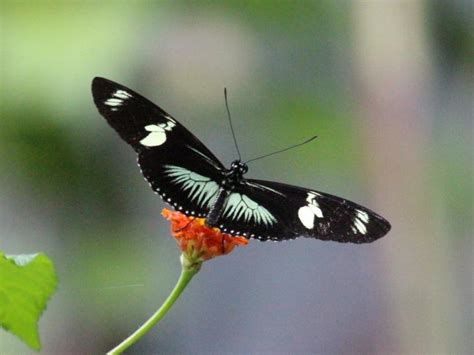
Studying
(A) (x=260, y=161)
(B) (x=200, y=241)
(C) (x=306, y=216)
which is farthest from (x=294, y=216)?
(A) (x=260, y=161)

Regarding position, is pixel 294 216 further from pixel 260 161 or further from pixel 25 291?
pixel 260 161

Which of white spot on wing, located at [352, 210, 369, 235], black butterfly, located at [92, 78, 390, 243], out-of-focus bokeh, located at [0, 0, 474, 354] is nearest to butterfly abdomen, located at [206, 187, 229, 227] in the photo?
black butterfly, located at [92, 78, 390, 243]

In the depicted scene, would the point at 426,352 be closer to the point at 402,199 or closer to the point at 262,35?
the point at 402,199

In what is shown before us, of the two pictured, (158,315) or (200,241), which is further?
(200,241)

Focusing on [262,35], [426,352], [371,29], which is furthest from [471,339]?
[262,35]

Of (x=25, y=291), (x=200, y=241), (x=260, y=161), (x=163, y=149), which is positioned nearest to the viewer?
(x=25, y=291)

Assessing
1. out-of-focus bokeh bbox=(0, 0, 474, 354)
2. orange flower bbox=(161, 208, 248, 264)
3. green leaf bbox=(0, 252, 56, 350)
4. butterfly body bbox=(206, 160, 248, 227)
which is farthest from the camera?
out-of-focus bokeh bbox=(0, 0, 474, 354)

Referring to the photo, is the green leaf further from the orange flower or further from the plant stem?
the orange flower
